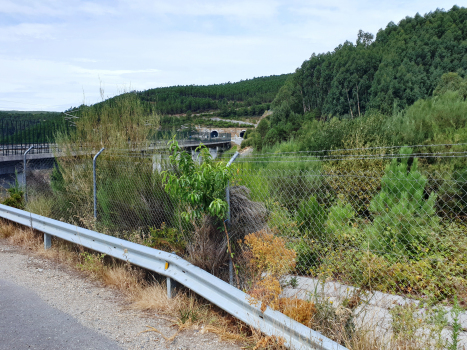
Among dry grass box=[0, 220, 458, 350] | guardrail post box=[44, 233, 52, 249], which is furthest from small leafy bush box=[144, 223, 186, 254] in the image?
guardrail post box=[44, 233, 52, 249]

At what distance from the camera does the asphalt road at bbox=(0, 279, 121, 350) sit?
322 cm

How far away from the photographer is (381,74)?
186 feet

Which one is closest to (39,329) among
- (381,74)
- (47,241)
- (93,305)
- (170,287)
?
(93,305)

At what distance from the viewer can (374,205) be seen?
17.5 feet

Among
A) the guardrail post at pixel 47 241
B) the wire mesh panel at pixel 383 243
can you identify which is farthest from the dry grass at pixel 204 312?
the wire mesh panel at pixel 383 243

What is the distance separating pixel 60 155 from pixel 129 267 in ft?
19.2

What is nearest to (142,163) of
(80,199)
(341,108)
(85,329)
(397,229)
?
(80,199)

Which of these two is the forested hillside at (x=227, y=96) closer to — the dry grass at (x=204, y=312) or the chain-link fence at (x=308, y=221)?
the chain-link fence at (x=308, y=221)

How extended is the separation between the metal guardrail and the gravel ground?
339mm

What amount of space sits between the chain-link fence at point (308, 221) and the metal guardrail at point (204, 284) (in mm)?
451

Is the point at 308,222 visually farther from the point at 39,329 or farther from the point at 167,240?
the point at 39,329

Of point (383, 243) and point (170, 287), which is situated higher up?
point (383, 243)

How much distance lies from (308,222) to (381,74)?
5823cm

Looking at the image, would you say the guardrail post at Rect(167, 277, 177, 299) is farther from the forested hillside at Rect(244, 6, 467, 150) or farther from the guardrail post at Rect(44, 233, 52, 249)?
the forested hillside at Rect(244, 6, 467, 150)
